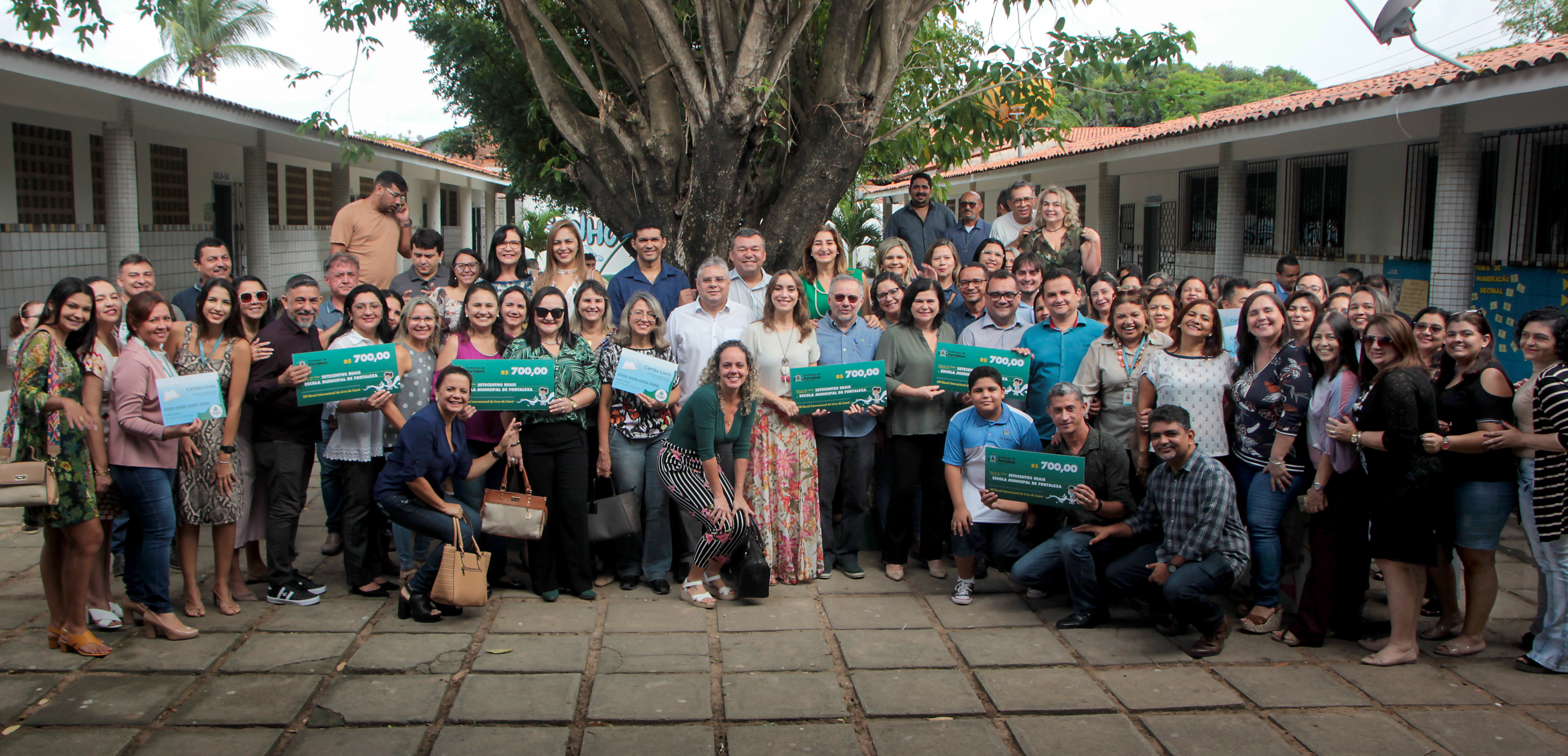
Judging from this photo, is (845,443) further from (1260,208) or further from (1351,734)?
(1260,208)

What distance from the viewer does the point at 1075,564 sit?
16.6 ft

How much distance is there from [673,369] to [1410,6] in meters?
6.57

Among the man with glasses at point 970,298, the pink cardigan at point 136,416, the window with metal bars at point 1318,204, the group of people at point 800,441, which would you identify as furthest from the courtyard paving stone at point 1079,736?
the window with metal bars at point 1318,204

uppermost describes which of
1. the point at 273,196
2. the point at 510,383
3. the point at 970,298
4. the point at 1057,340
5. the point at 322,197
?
the point at 322,197

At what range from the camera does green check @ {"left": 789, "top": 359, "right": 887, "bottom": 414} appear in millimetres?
5469

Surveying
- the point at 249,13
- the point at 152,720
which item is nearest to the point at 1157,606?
the point at 152,720

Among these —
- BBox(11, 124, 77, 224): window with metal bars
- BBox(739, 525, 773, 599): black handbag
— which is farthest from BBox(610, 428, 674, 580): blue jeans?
BBox(11, 124, 77, 224): window with metal bars

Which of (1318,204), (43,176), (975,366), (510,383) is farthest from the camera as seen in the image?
(1318,204)

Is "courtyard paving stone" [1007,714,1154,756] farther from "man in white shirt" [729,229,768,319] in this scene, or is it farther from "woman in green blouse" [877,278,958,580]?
"man in white shirt" [729,229,768,319]

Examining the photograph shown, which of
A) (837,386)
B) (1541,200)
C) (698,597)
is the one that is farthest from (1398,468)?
(1541,200)

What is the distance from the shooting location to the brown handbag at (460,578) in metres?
4.88

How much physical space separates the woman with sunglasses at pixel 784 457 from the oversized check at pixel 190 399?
2.52m

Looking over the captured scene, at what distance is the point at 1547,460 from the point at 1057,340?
2233 mm

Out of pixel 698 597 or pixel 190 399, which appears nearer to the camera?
pixel 190 399
